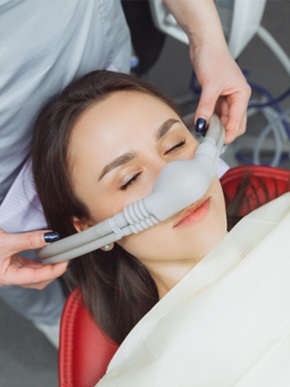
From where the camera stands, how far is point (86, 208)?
989mm

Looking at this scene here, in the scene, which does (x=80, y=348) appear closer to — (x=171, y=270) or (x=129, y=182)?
(x=171, y=270)

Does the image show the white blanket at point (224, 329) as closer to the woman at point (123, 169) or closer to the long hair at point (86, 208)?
the woman at point (123, 169)

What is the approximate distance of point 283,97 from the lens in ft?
6.46

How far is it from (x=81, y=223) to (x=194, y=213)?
0.78 ft

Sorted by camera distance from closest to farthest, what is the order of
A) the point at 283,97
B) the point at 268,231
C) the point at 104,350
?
the point at 268,231 < the point at 104,350 < the point at 283,97

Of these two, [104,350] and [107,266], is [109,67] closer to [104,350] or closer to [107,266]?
[107,266]

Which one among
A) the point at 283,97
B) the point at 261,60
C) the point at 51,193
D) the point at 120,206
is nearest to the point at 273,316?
the point at 120,206

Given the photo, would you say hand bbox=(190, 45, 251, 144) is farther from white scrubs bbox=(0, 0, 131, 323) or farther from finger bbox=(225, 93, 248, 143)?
white scrubs bbox=(0, 0, 131, 323)

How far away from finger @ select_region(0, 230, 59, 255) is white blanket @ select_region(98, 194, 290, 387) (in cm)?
25

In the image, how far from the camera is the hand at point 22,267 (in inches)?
37.4

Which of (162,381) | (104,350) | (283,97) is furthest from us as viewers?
(283,97)

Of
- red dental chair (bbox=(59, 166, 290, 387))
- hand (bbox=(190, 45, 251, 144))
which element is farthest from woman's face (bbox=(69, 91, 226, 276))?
red dental chair (bbox=(59, 166, 290, 387))

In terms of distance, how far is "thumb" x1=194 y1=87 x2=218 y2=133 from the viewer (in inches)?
39.8

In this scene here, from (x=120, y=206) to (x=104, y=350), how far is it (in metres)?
0.37
